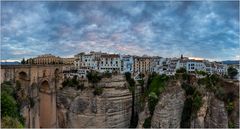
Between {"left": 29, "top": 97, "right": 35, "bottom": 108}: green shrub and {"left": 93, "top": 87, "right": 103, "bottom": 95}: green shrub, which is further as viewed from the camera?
{"left": 93, "top": 87, "right": 103, "bottom": 95}: green shrub

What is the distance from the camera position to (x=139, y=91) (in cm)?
1984

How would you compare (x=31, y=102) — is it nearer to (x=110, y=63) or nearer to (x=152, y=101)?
(x=152, y=101)

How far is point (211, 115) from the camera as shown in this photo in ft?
49.6

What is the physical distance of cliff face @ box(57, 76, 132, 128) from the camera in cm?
1744

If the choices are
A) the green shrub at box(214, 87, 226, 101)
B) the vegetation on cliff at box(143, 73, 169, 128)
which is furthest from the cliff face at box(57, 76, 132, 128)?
the green shrub at box(214, 87, 226, 101)

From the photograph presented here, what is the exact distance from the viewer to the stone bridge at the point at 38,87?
15855mm

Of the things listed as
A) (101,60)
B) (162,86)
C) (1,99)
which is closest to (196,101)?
(162,86)

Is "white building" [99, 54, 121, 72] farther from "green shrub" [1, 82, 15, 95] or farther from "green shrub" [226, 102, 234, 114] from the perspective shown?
"green shrub" [226, 102, 234, 114]

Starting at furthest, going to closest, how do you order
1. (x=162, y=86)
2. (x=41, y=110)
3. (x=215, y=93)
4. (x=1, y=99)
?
(x=41, y=110) < (x=162, y=86) < (x=215, y=93) < (x=1, y=99)

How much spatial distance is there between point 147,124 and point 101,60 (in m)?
13.3

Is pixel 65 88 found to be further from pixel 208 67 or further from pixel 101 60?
pixel 208 67

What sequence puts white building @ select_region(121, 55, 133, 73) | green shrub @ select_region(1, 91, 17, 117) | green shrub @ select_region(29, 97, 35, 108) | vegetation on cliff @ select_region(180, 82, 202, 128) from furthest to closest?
white building @ select_region(121, 55, 133, 73) < green shrub @ select_region(29, 97, 35, 108) < vegetation on cliff @ select_region(180, 82, 202, 128) < green shrub @ select_region(1, 91, 17, 117)

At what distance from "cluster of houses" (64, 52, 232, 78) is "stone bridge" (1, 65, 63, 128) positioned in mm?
4998

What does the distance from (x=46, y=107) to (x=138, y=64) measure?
12.6 metres
